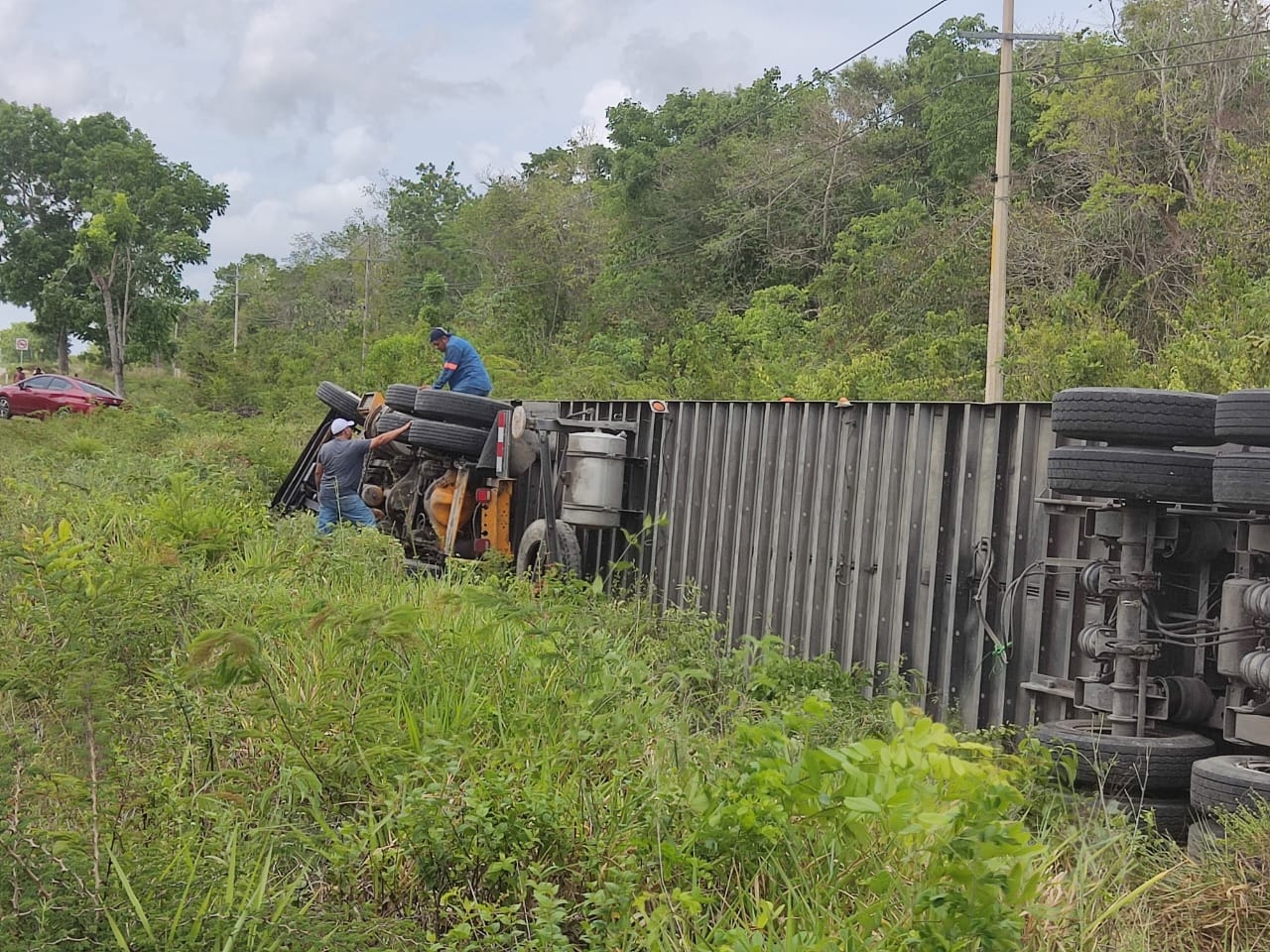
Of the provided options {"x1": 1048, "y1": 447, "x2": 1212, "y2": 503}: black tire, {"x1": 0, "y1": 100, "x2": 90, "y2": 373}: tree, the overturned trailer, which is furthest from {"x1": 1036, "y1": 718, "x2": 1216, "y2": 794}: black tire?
{"x1": 0, "y1": 100, "x2": 90, "y2": 373}: tree

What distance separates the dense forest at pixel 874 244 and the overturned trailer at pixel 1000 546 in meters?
6.65

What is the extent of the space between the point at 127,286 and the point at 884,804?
43.8 meters

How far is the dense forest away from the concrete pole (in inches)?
13.7

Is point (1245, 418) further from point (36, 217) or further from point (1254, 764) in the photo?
point (36, 217)

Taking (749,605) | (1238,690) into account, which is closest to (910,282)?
(749,605)

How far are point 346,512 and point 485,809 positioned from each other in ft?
28.2

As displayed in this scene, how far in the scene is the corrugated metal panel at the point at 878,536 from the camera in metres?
6.86

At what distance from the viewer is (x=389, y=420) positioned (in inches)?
504

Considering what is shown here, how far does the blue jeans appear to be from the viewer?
12227 millimetres

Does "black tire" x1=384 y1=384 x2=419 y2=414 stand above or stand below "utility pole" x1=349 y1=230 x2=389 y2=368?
below

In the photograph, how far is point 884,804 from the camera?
131 inches

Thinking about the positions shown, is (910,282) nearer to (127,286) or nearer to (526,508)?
(526,508)

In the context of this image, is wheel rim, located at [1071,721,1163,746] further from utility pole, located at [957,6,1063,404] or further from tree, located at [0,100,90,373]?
tree, located at [0,100,90,373]

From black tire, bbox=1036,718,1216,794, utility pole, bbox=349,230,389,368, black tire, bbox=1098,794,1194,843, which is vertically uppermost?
utility pole, bbox=349,230,389,368
